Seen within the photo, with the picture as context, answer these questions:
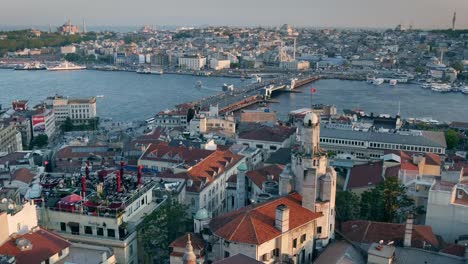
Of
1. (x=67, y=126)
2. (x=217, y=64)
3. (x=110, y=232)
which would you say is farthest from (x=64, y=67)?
(x=110, y=232)

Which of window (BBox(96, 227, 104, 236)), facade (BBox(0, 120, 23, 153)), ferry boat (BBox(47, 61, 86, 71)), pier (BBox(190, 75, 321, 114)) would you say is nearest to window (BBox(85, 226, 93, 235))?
window (BBox(96, 227, 104, 236))

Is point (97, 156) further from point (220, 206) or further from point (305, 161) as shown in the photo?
point (305, 161)

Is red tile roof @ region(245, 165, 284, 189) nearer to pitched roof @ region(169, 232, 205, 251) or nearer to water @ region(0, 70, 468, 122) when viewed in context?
pitched roof @ region(169, 232, 205, 251)

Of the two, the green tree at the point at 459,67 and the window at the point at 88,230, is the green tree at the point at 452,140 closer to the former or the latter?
the window at the point at 88,230

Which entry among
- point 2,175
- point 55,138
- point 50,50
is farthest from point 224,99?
point 50,50

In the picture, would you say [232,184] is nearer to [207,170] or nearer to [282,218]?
[207,170]

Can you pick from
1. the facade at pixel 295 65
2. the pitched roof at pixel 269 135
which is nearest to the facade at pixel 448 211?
the pitched roof at pixel 269 135
